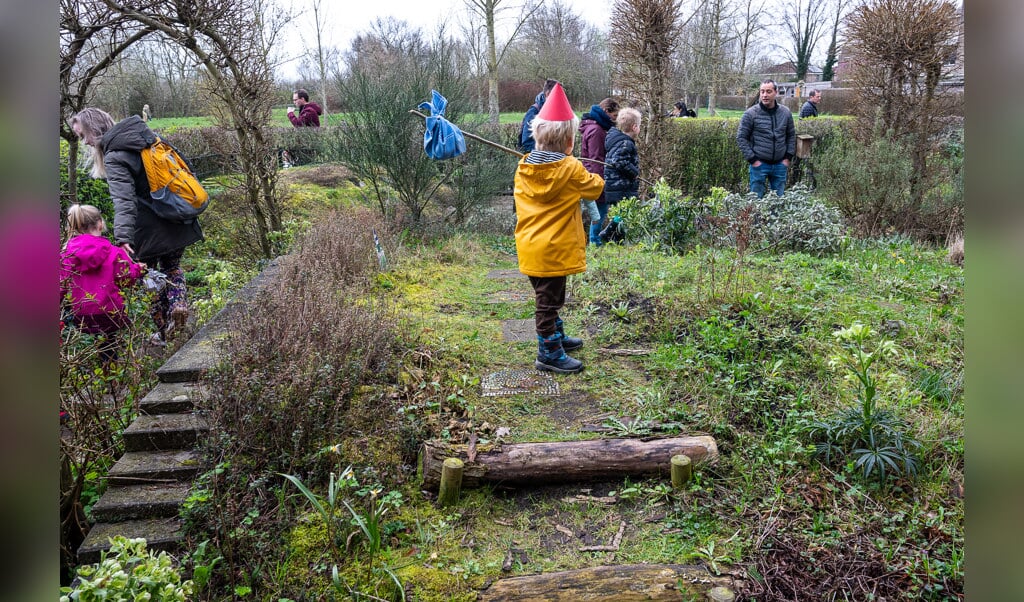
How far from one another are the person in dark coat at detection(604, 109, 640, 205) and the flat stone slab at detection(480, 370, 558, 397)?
375cm

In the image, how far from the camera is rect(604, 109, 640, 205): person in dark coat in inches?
314

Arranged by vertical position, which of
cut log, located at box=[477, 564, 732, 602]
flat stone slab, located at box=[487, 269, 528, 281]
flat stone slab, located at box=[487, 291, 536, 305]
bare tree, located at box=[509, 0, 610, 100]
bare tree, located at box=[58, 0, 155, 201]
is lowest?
cut log, located at box=[477, 564, 732, 602]

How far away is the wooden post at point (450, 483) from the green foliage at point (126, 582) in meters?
1.38

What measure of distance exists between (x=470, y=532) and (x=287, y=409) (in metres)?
1.17

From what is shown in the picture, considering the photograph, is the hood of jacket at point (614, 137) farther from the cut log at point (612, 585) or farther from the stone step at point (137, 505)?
the stone step at point (137, 505)

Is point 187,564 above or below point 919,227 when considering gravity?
below

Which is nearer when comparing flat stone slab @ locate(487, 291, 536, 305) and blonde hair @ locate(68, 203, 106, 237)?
blonde hair @ locate(68, 203, 106, 237)

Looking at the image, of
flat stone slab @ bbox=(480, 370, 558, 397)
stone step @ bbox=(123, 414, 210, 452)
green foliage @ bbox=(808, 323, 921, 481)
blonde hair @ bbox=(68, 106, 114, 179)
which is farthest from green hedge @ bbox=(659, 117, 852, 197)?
stone step @ bbox=(123, 414, 210, 452)

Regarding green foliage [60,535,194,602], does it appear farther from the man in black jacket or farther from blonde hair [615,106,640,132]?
the man in black jacket

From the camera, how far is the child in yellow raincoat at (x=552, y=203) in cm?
438
